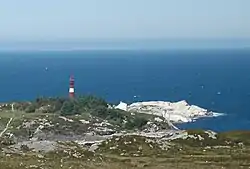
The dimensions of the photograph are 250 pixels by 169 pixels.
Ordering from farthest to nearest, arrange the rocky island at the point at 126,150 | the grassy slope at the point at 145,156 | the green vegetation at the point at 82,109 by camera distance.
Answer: the green vegetation at the point at 82,109 < the rocky island at the point at 126,150 < the grassy slope at the point at 145,156

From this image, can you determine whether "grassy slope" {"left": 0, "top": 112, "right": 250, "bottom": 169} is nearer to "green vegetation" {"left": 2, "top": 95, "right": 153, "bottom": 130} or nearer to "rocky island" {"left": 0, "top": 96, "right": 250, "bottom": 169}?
"rocky island" {"left": 0, "top": 96, "right": 250, "bottom": 169}

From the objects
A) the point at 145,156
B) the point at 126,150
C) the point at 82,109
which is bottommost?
the point at 82,109

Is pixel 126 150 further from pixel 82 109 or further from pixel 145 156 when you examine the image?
pixel 82 109

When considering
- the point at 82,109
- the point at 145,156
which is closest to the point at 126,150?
the point at 145,156

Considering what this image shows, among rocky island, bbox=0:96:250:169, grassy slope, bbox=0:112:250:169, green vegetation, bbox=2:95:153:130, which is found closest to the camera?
grassy slope, bbox=0:112:250:169

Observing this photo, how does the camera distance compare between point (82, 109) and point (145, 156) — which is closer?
point (145, 156)

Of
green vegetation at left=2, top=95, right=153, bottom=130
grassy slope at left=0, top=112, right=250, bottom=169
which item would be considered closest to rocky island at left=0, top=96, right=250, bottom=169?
grassy slope at left=0, top=112, right=250, bottom=169

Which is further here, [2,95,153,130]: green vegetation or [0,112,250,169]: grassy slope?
[2,95,153,130]: green vegetation

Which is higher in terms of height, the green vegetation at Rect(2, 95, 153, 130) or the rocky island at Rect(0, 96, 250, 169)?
the rocky island at Rect(0, 96, 250, 169)

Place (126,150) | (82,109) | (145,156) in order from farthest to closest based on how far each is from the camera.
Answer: (82,109) < (126,150) < (145,156)

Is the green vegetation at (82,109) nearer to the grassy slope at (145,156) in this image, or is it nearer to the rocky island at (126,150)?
the rocky island at (126,150)

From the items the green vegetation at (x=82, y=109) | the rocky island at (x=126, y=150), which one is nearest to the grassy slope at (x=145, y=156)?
the rocky island at (x=126, y=150)

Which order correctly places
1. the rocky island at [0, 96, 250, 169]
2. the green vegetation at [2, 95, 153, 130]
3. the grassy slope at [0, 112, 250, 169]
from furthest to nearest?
1. the green vegetation at [2, 95, 153, 130]
2. the rocky island at [0, 96, 250, 169]
3. the grassy slope at [0, 112, 250, 169]

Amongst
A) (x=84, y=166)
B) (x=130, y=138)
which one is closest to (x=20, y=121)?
(x=130, y=138)
